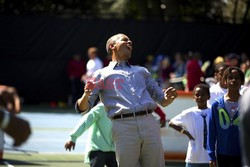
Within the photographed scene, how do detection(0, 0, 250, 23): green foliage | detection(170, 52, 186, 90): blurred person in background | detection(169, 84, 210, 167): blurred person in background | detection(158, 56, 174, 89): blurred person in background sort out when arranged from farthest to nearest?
1. detection(0, 0, 250, 23): green foliage
2. detection(158, 56, 174, 89): blurred person in background
3. detection(170, 52, 186, 90): blurred person in background
4. detection(169, 84, 210, 167): blurred person in background

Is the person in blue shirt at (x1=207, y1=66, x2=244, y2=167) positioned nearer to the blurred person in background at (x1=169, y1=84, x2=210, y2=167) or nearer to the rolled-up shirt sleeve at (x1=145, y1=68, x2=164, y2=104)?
the rolled-up shirt sleeve at (x1=145, y1=68, x2=164, y2=104)

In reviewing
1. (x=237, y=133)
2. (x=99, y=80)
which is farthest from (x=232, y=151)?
(x=99, y=80)

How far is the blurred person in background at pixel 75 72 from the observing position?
89.2ft

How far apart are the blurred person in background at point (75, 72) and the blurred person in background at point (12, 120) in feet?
75.0

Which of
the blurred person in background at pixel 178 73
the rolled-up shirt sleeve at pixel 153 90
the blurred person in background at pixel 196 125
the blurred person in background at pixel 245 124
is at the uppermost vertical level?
the blurred person in background at pixel 178 73

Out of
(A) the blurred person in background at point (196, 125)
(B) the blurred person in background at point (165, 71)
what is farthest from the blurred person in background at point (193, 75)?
(A) the blurred person in background at point (196, 125)

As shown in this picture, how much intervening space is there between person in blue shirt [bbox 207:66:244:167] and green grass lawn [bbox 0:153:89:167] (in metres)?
5.32

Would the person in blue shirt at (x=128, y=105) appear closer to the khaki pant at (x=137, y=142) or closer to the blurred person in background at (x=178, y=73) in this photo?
the khaki pant at (x=137, y=142)

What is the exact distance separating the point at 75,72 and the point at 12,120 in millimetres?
23344

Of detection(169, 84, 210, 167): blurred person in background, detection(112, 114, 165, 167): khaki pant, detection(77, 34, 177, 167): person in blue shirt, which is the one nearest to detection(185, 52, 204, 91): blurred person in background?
detection(169, 84, 210, 167): blurred person in background

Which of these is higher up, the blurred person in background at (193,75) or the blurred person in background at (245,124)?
the blurred person in background at (193,75)

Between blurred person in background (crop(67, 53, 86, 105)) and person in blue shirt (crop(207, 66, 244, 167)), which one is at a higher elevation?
blurred person in background (crop(67, 53, 86, 105))

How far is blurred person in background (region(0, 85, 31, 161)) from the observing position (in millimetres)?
4102

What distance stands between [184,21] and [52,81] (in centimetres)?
536
